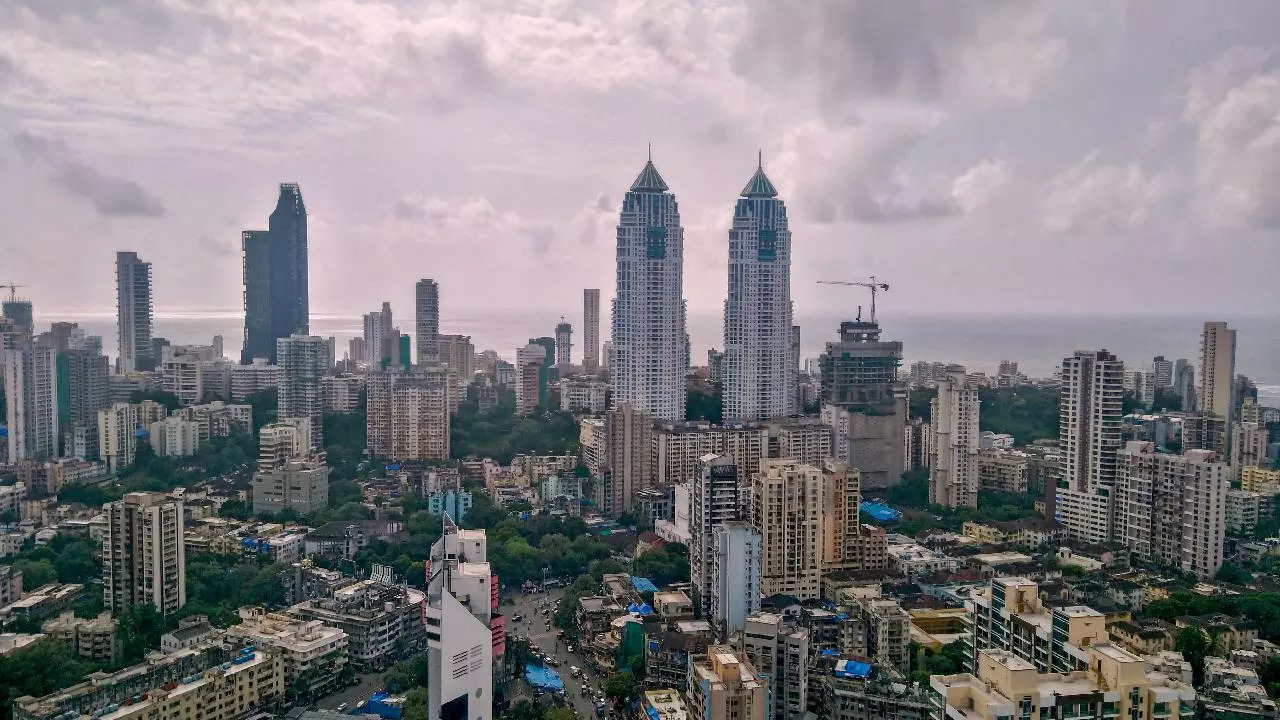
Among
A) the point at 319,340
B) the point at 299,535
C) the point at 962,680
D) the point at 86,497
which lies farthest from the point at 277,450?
the point at 962,680

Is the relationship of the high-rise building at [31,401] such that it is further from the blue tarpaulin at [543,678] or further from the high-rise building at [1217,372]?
the high-rise building at [1217,372]

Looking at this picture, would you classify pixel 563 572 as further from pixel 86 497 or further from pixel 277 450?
pixel 86 497

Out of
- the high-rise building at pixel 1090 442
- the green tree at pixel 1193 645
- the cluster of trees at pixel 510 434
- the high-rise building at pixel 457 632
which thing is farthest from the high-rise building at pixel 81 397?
the green tree at pixel 1193 645

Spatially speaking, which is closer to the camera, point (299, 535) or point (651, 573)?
point (651, 573)

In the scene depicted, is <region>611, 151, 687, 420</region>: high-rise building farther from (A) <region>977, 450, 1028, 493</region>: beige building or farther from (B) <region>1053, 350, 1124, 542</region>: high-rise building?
(B) <region>1053, 350, 1124, 542</region>: high-rise building

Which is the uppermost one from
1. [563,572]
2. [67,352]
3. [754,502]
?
[67,352]

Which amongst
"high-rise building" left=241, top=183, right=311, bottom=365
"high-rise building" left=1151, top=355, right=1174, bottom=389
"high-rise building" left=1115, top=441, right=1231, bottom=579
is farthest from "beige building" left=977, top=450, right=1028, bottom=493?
"high-rise building" left=241, top=183, right=311, bottom=365

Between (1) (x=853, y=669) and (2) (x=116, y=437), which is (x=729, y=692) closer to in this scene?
(1) (x=853, y=669)
